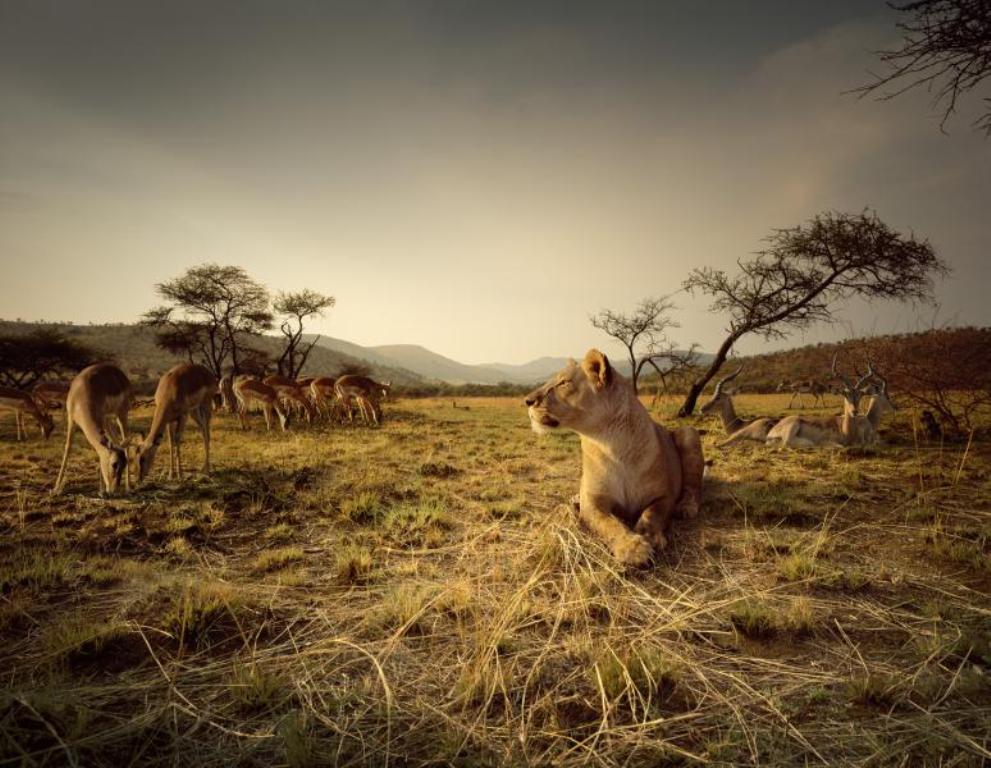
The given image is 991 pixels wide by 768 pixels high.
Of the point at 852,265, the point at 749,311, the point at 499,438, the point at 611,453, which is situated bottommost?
the point at 499,438

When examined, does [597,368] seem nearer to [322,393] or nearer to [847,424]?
[847,424]

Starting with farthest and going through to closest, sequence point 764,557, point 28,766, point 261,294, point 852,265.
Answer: point 261,294 < point 852,265 < point 764,557 < point 28,766

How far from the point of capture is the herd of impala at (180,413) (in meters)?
6.73

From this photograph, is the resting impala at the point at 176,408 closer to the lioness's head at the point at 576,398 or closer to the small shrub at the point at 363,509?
the small shrub at the point at 363,509

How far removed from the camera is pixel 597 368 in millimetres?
3654

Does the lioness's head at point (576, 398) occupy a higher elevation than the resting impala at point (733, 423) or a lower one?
higher

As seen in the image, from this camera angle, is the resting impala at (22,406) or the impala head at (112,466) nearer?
the impala head at (112,466)

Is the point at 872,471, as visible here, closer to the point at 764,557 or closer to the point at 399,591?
the point at 764,557

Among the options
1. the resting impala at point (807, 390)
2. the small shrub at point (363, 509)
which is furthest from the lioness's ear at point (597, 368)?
the resting impala at point (807, 390)

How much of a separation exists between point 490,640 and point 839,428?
12.0 meters

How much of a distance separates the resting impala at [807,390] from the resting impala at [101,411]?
27.1m

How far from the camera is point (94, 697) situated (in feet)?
6.67

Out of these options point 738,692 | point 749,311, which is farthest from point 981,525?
point 749,311

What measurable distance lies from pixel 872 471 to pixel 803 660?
760cm
